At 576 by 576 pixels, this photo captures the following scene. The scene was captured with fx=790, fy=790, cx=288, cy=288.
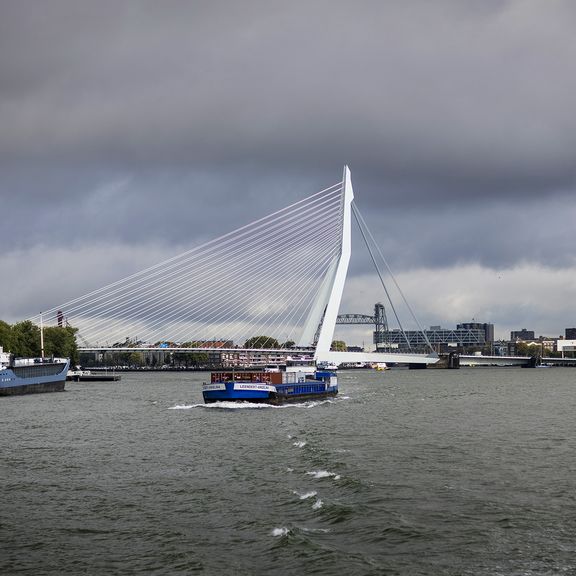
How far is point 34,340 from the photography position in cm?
14062

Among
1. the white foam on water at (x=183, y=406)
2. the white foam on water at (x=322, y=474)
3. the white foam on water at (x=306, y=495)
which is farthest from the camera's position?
the white foam on water at (x=183, y=406)

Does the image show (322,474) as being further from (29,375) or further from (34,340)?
(34,340)

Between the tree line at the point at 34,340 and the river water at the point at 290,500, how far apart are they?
85.8 metres

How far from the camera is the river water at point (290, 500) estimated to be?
17891mm

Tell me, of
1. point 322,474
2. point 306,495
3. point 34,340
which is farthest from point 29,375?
point 306,495

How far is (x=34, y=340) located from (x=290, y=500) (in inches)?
4931

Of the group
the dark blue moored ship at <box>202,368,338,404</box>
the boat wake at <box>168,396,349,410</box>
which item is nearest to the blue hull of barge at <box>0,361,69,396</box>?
the dark blue moored ship at <box>202,368,338,404</box>

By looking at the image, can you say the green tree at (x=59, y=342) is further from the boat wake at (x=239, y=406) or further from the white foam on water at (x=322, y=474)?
the white foam on water at (x=322, y=474)

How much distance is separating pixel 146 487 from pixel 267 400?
4007 cm

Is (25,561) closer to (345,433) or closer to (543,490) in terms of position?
(543,490)

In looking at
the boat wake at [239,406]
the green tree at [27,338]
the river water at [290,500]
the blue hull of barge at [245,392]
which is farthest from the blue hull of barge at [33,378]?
the river water at [290,500]

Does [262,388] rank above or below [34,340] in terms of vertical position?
below

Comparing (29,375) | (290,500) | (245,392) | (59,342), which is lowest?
(290,500)

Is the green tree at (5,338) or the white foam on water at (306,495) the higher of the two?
the green tree at (5,338)
